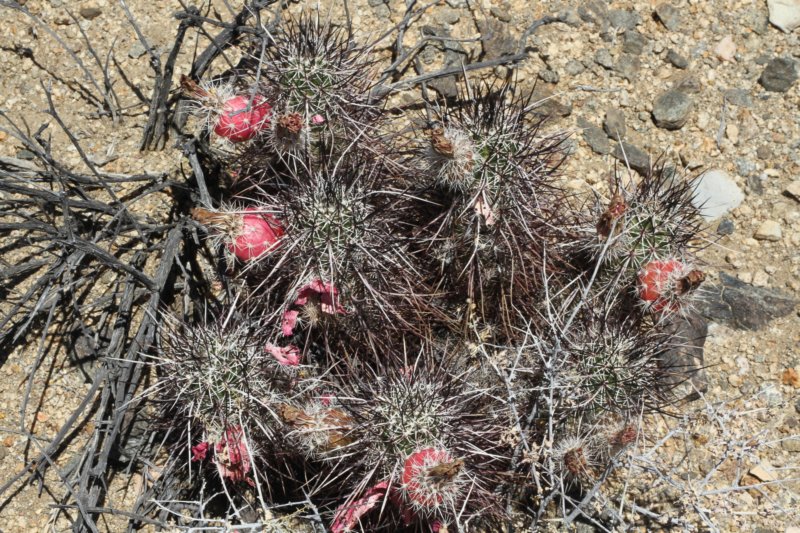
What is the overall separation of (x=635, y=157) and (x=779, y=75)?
878 mm

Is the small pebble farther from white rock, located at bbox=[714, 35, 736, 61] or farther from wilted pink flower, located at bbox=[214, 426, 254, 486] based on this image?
wilted pink flower, located at bbox=[214, 426, 254, 486]

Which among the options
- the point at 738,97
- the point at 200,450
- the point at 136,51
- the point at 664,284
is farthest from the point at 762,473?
the point at 136,51

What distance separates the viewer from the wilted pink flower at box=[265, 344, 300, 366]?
2.77m

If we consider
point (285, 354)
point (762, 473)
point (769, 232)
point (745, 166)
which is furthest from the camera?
point (745, 166)

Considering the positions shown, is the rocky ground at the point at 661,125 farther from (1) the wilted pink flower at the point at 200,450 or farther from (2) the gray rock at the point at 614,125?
(1) the wilted pink flower at the point at 200,450

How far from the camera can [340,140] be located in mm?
2850

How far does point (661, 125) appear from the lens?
3754mm

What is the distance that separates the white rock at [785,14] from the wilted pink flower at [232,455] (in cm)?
326

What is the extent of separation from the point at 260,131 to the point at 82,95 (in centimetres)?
125

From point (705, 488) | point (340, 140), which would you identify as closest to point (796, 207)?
point (705, 488)

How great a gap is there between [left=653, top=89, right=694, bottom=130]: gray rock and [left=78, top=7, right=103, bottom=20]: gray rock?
2671 millimetres

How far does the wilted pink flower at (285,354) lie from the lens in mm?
2770

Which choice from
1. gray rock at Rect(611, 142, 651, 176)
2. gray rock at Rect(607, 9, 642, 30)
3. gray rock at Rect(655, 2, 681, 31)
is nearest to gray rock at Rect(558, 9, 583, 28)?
gray rock at Rect(607, 9, 642, 30)

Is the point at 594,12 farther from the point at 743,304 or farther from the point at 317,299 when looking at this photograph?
the point at 317,299
